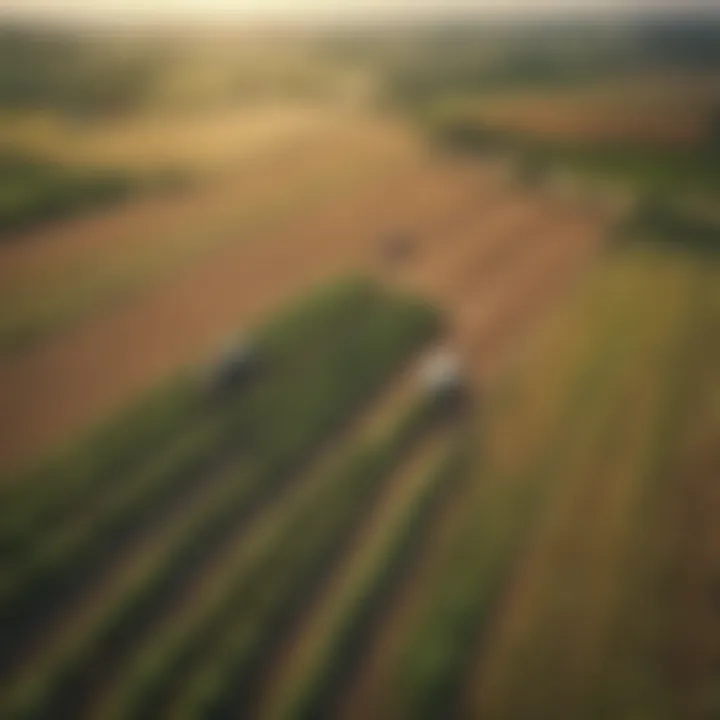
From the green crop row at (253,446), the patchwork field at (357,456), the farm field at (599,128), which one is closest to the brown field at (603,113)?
the farm field at (599,128)

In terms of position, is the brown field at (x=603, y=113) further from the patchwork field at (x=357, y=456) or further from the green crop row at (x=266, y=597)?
the green crop row at (x=266, y=597)

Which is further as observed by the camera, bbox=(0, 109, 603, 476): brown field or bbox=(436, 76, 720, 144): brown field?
bbox=(436, 76, 720, 144): brown field

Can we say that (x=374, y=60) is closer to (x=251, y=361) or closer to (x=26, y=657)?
(x=251, y=361)

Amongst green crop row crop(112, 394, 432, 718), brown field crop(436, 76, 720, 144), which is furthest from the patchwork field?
brown field crop(436, 76, 720, 144)

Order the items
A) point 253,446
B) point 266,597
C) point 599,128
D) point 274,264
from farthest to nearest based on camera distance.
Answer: point 599,128
point 274,264
point 253,446
point 266,597

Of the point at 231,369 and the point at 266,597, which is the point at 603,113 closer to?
the point at 231,369

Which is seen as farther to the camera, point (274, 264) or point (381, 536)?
point (274, 264)

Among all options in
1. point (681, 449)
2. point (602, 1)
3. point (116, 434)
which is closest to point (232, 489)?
point (116, 434)

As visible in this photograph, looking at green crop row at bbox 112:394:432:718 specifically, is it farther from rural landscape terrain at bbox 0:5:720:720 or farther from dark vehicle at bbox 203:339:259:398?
dark vehicle at bbox 203:339:259:398

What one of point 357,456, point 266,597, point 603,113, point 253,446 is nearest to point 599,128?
point 603,113
